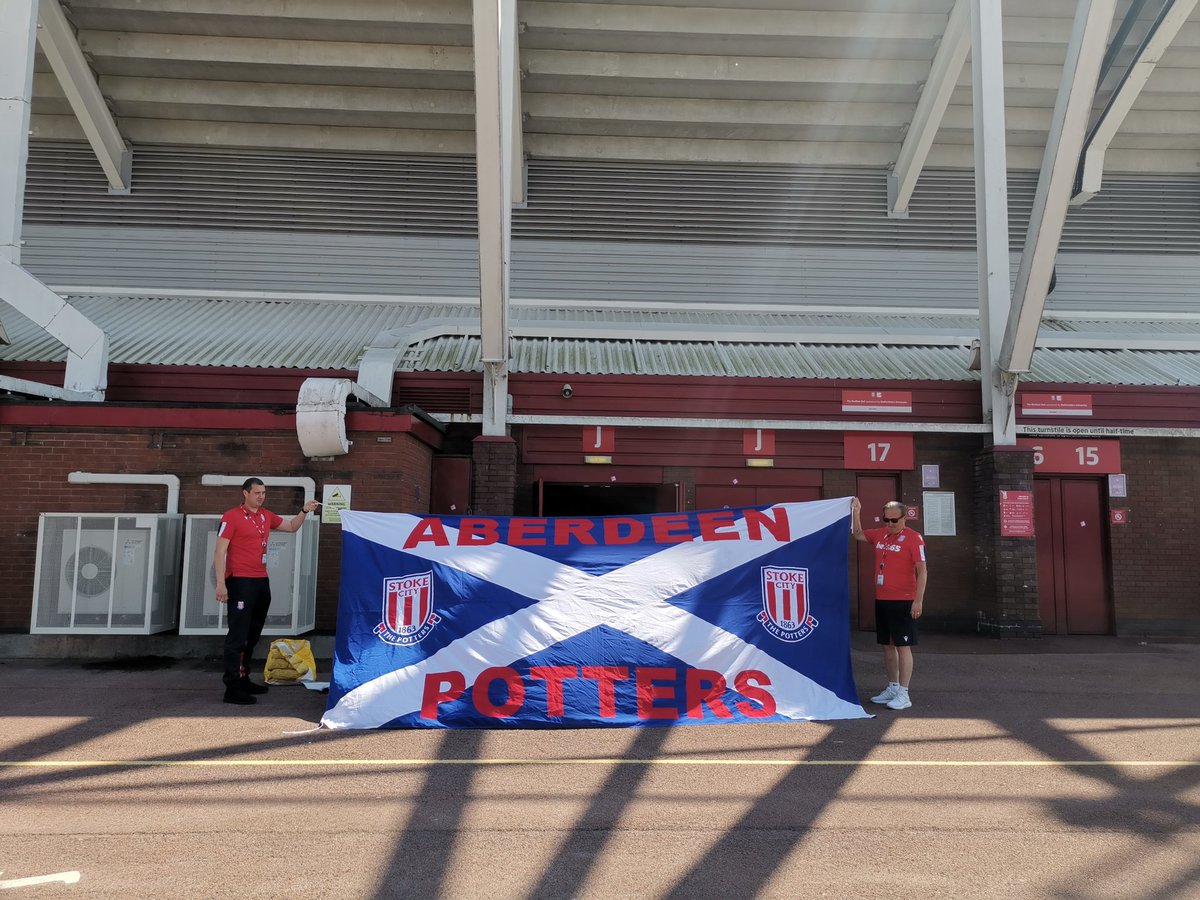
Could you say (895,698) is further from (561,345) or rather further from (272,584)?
(561,345)

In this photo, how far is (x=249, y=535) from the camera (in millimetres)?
7578

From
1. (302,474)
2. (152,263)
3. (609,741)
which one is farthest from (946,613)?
(152,263)

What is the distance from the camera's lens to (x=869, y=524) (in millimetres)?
13055

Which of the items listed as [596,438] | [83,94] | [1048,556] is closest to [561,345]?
[596,438]

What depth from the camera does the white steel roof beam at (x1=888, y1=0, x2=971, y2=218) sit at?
14.2 meters

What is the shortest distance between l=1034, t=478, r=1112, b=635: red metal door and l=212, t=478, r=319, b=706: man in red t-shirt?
36.1ft

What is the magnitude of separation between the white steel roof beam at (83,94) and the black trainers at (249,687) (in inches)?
460

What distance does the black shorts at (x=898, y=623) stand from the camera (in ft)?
24.6

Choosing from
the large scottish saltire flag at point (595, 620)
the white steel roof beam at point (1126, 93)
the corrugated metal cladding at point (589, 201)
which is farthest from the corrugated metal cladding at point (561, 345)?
the large scottish saltire flag at point (595, 620)

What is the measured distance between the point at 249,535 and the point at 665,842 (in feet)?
15.7

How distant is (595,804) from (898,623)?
3.66 metres

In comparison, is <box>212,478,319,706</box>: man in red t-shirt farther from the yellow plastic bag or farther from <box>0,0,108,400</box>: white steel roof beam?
<box>0,0,108,400</box>: white steel roof beam

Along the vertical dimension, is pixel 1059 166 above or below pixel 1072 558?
above

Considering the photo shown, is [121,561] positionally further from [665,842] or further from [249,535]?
[665,842]
